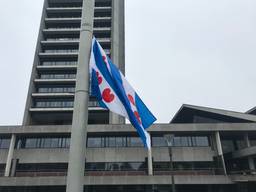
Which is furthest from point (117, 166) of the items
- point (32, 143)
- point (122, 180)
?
point (32, 143)

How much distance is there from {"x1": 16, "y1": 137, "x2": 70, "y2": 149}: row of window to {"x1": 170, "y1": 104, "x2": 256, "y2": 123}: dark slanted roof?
2748 cm

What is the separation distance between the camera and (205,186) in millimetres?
33312

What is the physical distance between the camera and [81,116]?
577 cm

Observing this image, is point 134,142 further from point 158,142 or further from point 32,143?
point 32,143

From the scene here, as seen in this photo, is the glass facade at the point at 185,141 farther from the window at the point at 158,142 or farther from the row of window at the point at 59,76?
the row of window at the point at 59,76

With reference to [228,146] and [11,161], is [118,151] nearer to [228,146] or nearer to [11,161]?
[11,161]

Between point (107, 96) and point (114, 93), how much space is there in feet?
0.99

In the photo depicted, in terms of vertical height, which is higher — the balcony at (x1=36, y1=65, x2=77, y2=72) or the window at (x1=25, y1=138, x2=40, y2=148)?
the balcony at (x1=36, y1=65, x2=77, y2=72)

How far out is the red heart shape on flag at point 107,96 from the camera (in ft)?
22.8

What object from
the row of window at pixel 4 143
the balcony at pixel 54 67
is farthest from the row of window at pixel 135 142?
the balcony at pixel 54 67

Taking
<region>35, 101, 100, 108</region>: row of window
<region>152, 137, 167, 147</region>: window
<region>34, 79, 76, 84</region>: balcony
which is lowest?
<region>152, 137, 167, 147</region>: window

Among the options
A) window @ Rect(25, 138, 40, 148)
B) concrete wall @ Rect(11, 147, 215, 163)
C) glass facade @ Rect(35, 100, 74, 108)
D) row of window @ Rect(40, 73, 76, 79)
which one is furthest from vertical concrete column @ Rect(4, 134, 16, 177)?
row of window @ Rect(40, 73, 76, 79)

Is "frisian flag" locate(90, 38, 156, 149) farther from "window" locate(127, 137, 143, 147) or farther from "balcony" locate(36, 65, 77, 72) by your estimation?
"balcony" locate(36, 65, 77, 72)

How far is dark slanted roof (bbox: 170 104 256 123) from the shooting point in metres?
41.2
